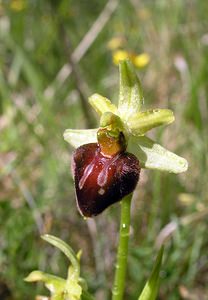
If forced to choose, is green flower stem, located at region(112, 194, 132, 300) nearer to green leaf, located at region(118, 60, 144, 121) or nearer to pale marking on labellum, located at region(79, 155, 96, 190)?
pale marking on labellum, located at region(79, 155, 96, 190)

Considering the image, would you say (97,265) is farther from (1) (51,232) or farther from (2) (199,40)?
(2) (199,40)

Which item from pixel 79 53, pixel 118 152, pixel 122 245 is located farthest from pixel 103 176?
pixel 79 53

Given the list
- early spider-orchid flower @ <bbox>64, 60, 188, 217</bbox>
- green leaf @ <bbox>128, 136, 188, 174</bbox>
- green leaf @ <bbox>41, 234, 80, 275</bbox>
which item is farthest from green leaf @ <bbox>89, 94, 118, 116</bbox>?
green leaf @ <bbox>41, 234, 80, 275</bbox>

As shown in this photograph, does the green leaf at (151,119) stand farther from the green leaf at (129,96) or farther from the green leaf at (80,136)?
the green leaf at (80,136)

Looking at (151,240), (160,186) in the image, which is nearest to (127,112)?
(151,240)

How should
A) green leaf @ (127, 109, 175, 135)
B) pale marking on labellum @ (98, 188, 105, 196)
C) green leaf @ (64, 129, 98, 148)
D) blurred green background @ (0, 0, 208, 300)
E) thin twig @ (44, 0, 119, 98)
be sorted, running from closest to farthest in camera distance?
pale marking on labellum @ (98, 188, 105, 196) < green leaf @ (127, 109, 175, 135) < green leaf @ (64, 129, 98, 148) < blurred green background @ (0, 0, 208, 300) < thin twig @ (44, 0, 119, 98)
